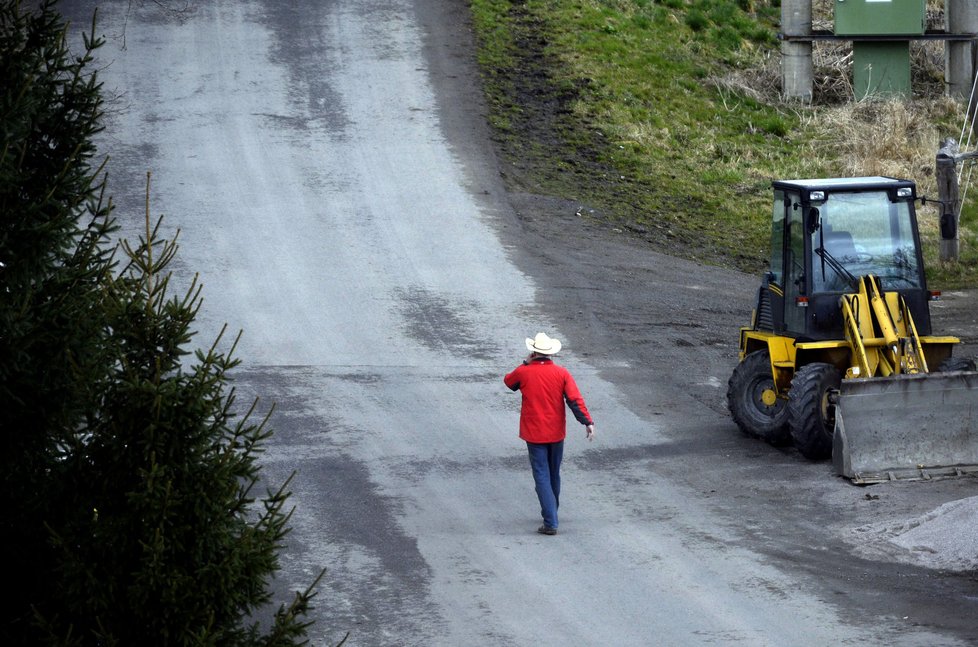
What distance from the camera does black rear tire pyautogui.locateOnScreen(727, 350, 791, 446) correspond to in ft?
44.7

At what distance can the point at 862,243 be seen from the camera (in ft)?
44.7

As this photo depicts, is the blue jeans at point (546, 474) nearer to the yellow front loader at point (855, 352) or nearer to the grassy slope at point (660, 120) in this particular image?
the yellow front loader at point (855, 352)

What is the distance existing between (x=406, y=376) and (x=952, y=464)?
650 centimetres

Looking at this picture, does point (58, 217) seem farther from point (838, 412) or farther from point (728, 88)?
point (728, 88)

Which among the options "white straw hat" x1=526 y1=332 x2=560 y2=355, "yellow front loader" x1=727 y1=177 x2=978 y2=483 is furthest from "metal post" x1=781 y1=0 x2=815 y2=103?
"white straw hat" x1=526 y1=332 x2=560 y2=355

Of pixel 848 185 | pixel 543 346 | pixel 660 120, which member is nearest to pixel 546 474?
pixel 543 346

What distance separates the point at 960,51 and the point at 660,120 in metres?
6.67

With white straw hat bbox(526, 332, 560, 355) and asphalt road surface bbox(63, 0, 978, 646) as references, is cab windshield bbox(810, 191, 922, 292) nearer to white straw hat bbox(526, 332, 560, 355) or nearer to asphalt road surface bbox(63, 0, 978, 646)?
asphalt road surface bbox(63, 0, 978, 646)

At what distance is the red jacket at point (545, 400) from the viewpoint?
11.1 metres

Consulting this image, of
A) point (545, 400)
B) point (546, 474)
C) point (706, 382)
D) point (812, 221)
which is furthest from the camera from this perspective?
point (706, 382)

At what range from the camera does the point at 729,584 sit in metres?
9.91

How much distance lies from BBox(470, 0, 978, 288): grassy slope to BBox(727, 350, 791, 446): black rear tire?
7.31 m

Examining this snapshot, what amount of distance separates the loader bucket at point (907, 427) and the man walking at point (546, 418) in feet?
8.89

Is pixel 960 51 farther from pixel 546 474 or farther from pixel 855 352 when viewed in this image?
pixel 546 474
